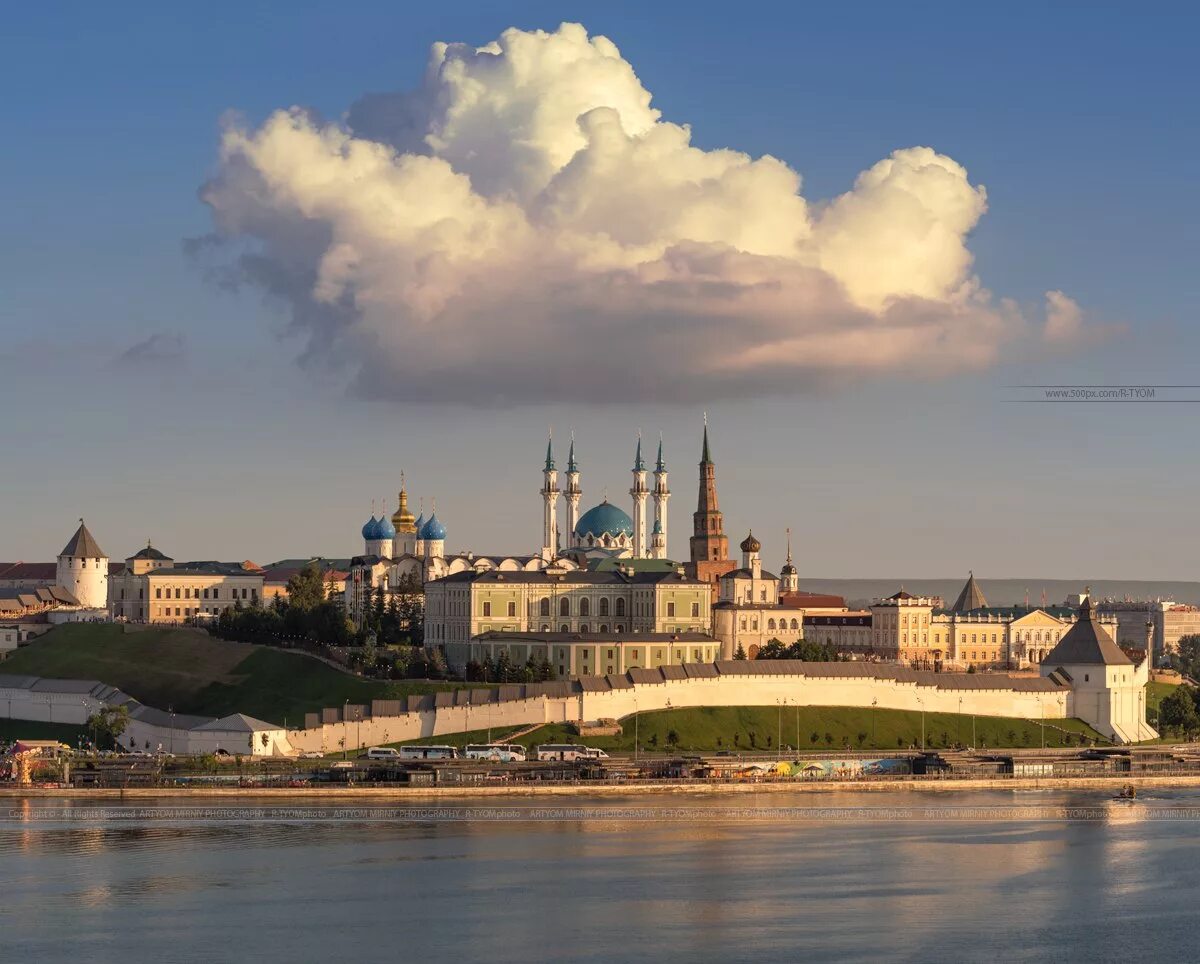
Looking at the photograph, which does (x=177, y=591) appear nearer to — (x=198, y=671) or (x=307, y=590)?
(x=307, y=590)

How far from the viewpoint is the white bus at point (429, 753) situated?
3238 inches

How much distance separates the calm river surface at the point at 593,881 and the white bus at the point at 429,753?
6864 millimetres

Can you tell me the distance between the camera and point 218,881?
186 feet

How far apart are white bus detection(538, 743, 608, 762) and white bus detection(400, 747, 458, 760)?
3277 millimetres

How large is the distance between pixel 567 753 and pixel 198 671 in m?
28.5

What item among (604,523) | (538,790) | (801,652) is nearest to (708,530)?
(604,523)

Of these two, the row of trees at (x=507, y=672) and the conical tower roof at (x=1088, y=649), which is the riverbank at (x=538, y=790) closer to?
the conical tower roof at (x=1088, y=649)

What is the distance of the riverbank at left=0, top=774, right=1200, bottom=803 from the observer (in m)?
75.8

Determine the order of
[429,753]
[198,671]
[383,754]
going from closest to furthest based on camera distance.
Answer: [383,754] → [429,753] → [198,671]

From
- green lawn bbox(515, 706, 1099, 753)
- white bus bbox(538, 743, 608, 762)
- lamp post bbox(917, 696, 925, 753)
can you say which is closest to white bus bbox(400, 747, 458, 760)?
white bus bbox(538, 743, 608, 762)

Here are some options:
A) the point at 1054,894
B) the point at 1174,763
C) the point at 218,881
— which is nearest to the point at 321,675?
the point at 1174,763

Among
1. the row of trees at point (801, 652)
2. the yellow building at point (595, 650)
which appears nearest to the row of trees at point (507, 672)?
the yellow building at point (595, 650)

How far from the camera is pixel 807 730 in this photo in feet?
300

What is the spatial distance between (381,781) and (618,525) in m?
59.2
